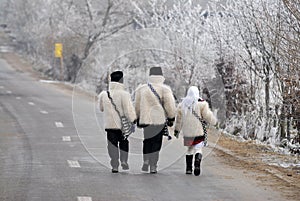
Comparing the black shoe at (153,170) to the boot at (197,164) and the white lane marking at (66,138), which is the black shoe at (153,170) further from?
the white lane marking at (66,138)

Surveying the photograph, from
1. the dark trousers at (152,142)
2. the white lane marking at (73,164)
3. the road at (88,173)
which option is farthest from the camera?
the white lane marking at (73,164)

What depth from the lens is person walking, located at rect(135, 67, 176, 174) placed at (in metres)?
12.7

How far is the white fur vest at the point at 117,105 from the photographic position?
41.6ft

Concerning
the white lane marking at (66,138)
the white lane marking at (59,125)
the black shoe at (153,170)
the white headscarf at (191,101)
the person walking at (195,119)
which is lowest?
the white lane marking at (66,138)

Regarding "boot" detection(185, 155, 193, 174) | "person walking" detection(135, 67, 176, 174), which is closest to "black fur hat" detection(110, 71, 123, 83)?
"person walking" detection(135, 67, 176, 174)

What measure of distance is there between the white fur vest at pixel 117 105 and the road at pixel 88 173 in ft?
2.91

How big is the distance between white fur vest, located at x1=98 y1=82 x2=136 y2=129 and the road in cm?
89

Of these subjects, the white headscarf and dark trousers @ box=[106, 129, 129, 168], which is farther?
dark trousers @ box=[106, 129, 129, 168]

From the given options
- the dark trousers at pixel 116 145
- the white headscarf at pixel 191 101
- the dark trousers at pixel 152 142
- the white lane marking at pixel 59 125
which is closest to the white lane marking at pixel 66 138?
the white lane marking at pixel 59 125

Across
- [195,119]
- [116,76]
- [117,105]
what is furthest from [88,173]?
[195,119]

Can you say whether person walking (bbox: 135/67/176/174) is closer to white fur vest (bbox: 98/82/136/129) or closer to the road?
white fur vest (bbox: 98/82/136/129)

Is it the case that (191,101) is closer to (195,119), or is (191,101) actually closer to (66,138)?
(195,119)

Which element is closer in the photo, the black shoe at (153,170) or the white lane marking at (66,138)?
the black shoe at (153,170)

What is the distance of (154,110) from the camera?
12719mm
